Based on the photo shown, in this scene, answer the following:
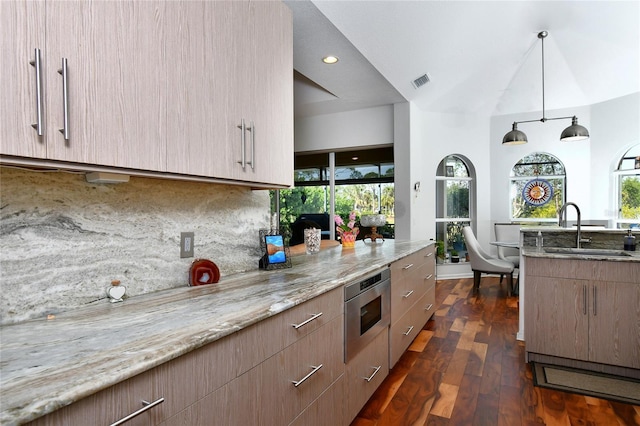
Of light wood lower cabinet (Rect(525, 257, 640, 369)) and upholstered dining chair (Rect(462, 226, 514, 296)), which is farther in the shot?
upholstered dining chair (Rect(462, 226, 514, 296))

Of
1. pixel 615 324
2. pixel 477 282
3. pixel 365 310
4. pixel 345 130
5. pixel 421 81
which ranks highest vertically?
pixel 421 81

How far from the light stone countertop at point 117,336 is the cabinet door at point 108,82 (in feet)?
1.62

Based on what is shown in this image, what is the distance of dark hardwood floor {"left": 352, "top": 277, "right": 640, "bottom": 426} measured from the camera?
7.05 ft

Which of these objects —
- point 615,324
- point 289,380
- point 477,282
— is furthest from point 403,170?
point 289,380

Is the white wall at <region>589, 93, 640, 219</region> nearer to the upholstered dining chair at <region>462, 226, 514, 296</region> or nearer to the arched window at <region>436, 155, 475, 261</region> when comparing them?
the arched window at <region>436, 155, 475, 261</region>

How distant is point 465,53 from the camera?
4.32 meters

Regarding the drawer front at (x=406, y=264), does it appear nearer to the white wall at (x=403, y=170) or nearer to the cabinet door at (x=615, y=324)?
the cabinet door at (x=615, y=324)

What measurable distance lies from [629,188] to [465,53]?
396cm

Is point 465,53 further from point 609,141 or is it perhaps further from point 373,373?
point 373,373

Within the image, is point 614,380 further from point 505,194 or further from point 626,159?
point 626,159

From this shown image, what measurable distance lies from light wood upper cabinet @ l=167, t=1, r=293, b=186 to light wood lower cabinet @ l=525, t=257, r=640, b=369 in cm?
222

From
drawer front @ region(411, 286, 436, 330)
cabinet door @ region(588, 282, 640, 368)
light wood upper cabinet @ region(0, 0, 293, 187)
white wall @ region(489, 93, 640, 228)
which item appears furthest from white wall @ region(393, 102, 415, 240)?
light wood upper cabinet @ region(0, 0, 293, 187)

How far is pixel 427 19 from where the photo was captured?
3.29m

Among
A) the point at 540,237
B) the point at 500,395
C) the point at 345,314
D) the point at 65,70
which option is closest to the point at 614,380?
the point at 500,395
